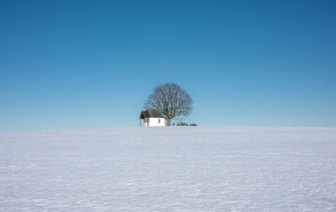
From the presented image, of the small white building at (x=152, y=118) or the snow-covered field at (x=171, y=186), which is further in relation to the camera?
the small white building at (x=152, y=118)

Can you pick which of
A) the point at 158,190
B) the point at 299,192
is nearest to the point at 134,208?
the point at 158,190

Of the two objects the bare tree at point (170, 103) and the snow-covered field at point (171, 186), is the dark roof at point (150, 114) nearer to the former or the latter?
the bare tree at point (170, 103)

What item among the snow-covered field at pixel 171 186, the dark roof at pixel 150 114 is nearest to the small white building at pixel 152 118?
the dark roof at pixel 150 114

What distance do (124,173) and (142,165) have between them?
1.94 m

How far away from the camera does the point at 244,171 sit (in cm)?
1148

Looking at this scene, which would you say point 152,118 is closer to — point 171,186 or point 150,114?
point 150,114

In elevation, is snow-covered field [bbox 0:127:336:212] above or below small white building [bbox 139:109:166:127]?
below

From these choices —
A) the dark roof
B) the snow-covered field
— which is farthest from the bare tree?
the snow-covered field

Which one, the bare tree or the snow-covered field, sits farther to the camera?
the bare tree

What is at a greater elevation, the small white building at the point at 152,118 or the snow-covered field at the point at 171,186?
the small white building at the point at 152,118

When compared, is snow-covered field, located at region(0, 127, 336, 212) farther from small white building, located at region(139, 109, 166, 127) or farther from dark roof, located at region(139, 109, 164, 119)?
dark roof, located at region(139, 109, 164, 119)

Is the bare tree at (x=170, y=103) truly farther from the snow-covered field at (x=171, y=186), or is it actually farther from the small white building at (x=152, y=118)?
the snow-covered field at (x=171, y=186)

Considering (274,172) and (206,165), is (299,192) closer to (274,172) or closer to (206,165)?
(274,172)

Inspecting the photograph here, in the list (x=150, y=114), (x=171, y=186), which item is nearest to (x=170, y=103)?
(x=150, y=114)
